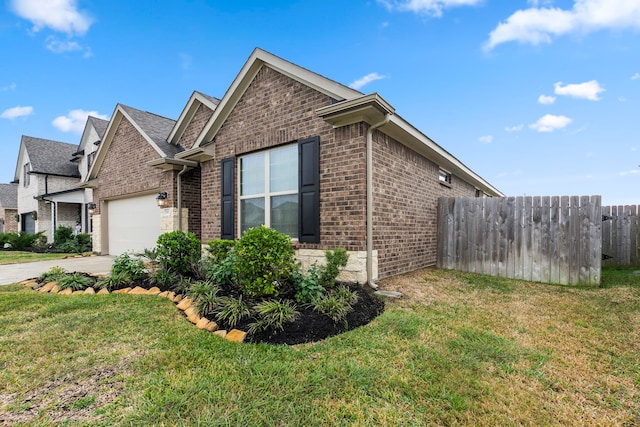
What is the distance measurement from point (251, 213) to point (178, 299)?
8.52 feet

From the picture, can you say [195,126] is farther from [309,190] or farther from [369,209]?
[369,209]

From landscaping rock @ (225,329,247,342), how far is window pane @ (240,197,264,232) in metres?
3.46

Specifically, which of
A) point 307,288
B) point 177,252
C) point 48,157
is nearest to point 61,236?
point 48,157

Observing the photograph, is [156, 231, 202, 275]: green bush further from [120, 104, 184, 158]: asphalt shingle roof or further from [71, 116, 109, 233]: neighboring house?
[71, 116, 109, 233]: neighboring house

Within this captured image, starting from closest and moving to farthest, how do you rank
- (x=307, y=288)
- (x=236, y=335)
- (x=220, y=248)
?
(x=236, y=335), (x=307, y=288), (x=220, y=248)

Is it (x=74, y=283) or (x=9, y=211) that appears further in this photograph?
(x=9, y=211)

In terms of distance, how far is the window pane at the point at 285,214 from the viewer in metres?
5.95

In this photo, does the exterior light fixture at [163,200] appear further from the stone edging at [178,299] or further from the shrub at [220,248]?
the shrub at [220,248]

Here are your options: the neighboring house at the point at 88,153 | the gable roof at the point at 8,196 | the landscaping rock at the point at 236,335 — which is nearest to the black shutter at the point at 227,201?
the landscaping rock at the point at 236,335

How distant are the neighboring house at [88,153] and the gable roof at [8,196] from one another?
10.00 m

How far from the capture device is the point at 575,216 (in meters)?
5.73

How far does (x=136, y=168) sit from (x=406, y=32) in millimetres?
9518

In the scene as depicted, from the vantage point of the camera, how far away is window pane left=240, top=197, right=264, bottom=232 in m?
6.55

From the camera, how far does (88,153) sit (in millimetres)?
16922
